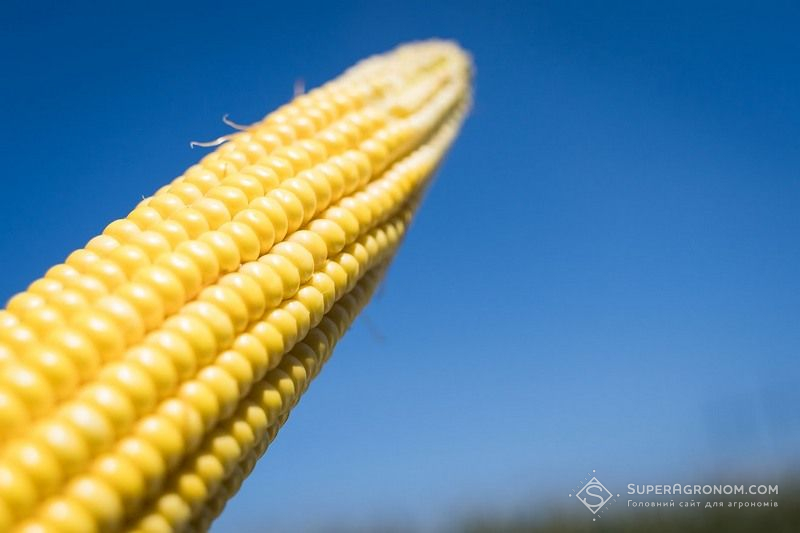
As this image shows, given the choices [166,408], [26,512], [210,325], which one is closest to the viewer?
[26,512]

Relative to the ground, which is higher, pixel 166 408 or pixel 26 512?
pixel 166 408

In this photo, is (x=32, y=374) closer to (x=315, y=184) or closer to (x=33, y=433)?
(x=33, y=433)

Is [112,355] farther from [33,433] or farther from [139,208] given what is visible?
[139,208]

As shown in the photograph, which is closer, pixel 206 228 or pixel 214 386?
pixel 214 386

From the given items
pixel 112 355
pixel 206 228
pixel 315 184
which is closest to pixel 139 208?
pixel 206 228

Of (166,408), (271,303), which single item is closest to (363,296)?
(271,303)

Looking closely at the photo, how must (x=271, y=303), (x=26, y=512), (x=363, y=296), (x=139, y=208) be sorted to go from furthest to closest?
(x=363, y=296) → (x=139, y=208) → (x=271, y=303) → (x=26, y=512)

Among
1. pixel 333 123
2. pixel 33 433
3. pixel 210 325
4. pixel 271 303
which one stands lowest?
pixel 33 433
